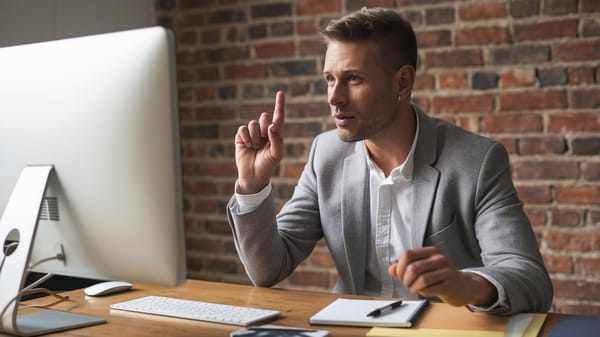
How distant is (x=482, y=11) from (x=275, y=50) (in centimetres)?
84

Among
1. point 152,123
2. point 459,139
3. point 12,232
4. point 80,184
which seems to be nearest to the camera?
point 152,123

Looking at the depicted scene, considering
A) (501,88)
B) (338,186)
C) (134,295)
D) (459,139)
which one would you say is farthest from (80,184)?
(501,88)

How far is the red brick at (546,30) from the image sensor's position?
2439 mm

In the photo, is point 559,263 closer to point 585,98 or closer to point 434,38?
point 585,98

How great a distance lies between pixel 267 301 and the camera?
155 cm

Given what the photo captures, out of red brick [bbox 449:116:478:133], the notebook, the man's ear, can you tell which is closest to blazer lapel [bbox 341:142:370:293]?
the man's ear

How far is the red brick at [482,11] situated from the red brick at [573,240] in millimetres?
775

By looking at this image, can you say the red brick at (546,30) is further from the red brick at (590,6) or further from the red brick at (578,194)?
the red brick at (578,194)

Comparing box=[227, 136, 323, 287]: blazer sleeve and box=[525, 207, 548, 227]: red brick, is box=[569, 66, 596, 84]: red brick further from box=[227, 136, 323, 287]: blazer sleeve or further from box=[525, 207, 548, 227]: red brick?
box=[227, 136, 323, 287]: blazer sleeve

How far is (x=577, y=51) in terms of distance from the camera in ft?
7.98

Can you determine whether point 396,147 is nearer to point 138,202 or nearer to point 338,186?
point 338,186

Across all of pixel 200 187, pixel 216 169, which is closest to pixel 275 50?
pixel 216 169

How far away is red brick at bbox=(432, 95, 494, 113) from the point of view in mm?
2590

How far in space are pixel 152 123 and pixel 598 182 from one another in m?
1.76
